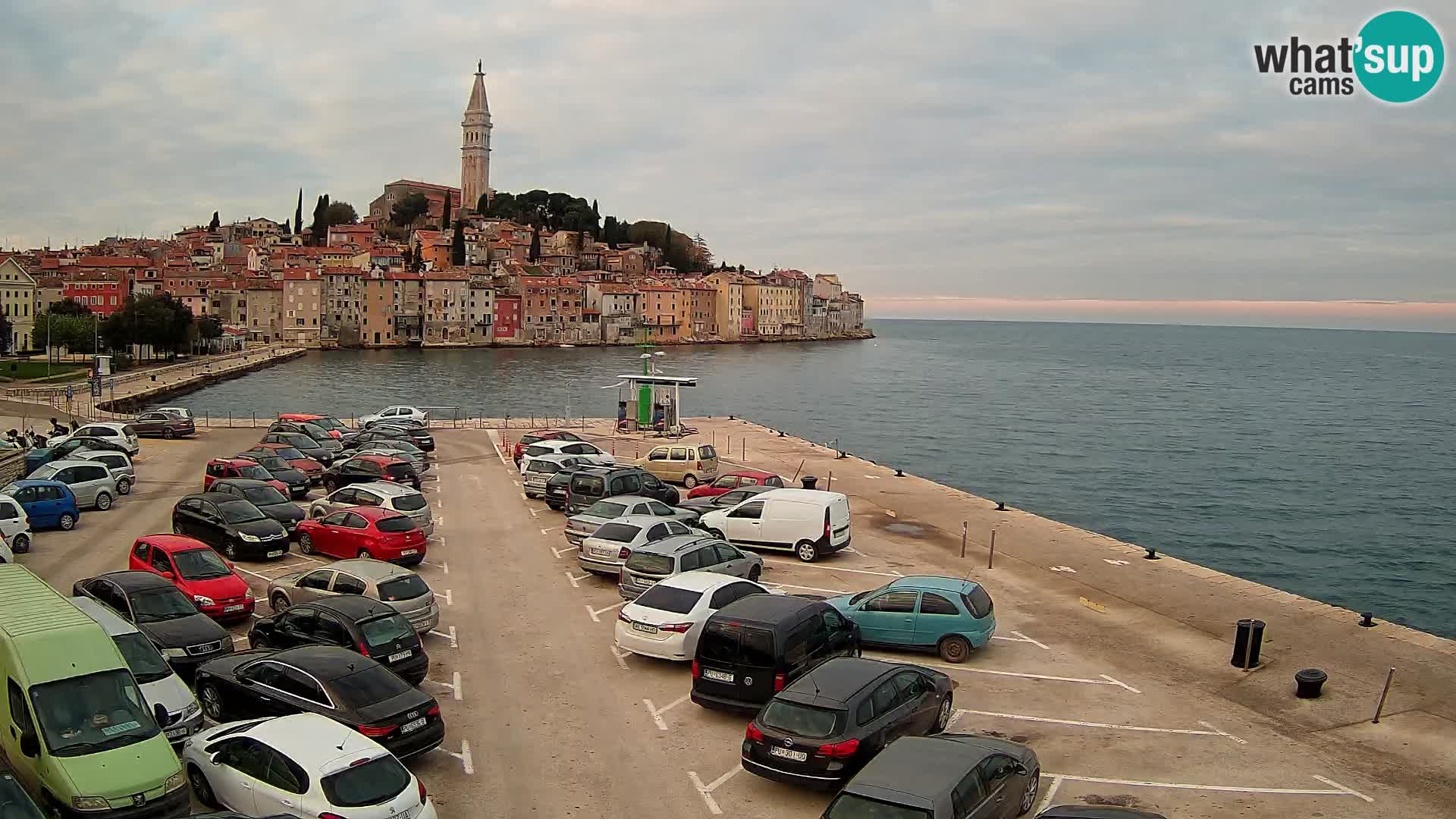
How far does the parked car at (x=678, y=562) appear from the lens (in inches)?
619

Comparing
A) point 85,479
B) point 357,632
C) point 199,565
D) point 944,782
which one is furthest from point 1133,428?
point 944,782

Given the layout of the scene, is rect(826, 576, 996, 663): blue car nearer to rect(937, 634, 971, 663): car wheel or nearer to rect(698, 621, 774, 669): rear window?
rect(937, 634, 971, 663): car wheel

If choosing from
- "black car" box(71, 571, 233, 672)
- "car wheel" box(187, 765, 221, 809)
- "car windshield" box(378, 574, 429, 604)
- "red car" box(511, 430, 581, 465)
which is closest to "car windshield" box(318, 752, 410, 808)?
"car wheel" box(187, 765, 221, 809)

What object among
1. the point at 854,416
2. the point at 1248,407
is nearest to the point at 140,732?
the point at 854,416

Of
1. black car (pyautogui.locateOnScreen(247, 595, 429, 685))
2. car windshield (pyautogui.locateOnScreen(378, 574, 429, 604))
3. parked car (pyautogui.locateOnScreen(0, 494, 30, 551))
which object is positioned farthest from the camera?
parked car (pyautogui.locateOnScreen(0, 494, 30, 551))

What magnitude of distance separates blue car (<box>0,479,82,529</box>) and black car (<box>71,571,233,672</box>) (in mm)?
8804

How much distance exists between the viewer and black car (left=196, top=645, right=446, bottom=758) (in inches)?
384

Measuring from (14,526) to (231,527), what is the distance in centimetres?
394

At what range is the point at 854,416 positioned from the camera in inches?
3137

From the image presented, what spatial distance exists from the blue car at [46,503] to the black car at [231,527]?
3.23m

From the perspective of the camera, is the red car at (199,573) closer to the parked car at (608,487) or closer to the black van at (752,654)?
the black van at (752,654)

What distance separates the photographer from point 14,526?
18.8 meters

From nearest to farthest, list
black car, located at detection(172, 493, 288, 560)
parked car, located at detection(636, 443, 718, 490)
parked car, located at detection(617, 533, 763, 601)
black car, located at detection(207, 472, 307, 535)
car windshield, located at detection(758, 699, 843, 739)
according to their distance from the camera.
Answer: car windshield, located at detection(758, 699, 843, 739)
parked car, located at detection(617, 533, 763, 601)
black car, located at detection(172, 493, 288, 560)
black car, located at detection(207, 472, 307, 535)
parked car, located at detection(636, 443, 718, 490)

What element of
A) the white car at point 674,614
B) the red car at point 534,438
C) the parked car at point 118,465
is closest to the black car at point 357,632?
the white car at point 674,614
